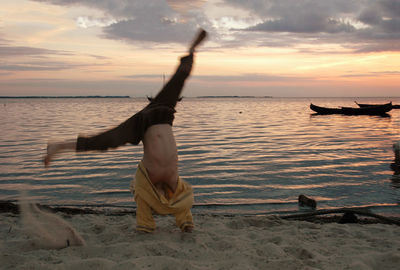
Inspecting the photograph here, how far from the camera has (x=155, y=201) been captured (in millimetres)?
3977

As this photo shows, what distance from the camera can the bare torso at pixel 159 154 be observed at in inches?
154

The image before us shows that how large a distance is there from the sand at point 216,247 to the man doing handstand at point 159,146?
1.60 feet

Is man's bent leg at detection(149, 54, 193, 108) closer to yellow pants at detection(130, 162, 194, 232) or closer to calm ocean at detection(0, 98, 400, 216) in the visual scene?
yellow pants at detection(130, 162, 194, 232)

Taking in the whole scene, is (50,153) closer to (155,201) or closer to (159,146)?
(159,146)

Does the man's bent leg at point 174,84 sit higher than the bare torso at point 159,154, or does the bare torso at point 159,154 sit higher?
the man's bent leg at point 174,84

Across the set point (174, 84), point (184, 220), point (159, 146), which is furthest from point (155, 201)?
point (174, 84)

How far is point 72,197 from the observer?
7734mm

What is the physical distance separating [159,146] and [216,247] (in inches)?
52.6

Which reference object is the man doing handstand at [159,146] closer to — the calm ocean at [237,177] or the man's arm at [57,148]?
the man's arm at [57,148]

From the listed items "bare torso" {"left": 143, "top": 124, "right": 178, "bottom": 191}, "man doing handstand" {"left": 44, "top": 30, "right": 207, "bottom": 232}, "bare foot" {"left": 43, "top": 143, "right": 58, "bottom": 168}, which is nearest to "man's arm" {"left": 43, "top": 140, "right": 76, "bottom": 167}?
"bare foot" {"left": 43, "top": 143, "right": 58, "bottom": 168}

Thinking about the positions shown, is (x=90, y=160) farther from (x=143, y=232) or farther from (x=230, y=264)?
(x=230, y=264)

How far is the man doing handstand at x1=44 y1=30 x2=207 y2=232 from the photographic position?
391 cm

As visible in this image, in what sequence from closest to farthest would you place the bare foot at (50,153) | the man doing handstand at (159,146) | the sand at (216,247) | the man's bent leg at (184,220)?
the sand at (216,247), the bare foot at (50,153), the man doing handstand at (159,146), the man's bent leg at (184,220)

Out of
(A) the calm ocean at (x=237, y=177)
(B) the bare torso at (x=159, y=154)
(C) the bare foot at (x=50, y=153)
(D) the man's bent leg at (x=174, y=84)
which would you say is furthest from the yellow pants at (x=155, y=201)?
(A) the calm ocean at (x=237, y=177)
